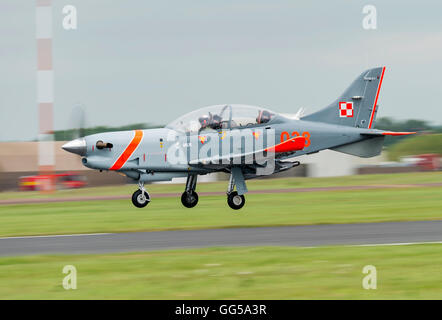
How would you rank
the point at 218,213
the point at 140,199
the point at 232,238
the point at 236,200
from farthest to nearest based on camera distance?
1. the point at 140,199
2. the point at 236,200
3. the point at 218,213
4. the point at 232,238

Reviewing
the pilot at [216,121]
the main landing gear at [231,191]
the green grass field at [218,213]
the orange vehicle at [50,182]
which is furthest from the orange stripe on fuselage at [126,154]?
the orange vehicle at [50,182]


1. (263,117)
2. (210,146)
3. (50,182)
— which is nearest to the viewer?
(210,146)

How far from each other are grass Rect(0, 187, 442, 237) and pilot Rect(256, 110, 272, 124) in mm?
2447

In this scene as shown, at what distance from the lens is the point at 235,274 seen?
28.3ft

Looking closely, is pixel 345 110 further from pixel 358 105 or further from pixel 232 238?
pixel 232 238

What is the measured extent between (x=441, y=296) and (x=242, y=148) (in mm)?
10255

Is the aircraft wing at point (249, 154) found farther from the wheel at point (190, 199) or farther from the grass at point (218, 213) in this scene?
the wheel at point (190, 199)

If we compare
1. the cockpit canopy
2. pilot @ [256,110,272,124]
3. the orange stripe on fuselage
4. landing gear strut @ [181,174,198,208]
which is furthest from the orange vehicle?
pilot @ [256,110,272,124]

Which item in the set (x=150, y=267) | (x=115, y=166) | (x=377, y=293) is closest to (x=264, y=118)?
(x=115, y=166)

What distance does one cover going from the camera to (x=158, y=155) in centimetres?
1700

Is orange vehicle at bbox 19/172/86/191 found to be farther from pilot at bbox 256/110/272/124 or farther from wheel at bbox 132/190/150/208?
pilot at bbox 256/110/272/124

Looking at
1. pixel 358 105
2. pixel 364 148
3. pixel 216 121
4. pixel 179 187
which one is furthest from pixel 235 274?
pixel 179 187

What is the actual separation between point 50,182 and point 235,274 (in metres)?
36.0
